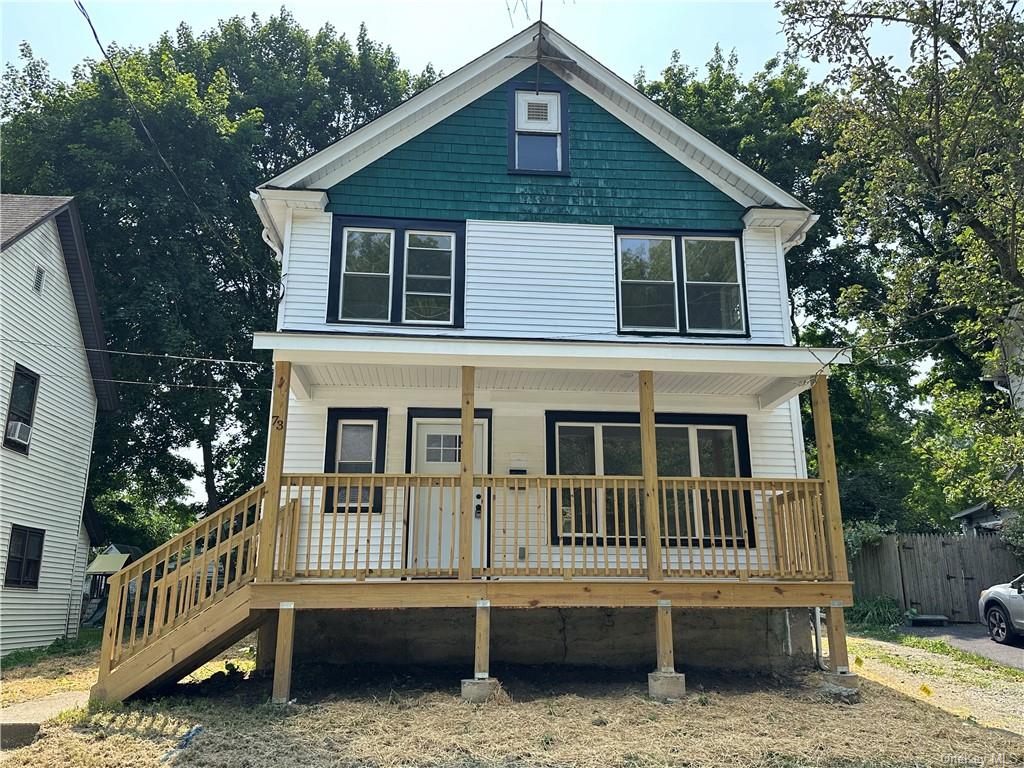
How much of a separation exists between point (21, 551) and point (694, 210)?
47.4 feet

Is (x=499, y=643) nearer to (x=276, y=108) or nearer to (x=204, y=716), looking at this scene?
(x=204, y=716)

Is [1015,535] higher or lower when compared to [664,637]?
higher

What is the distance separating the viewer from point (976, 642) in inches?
542

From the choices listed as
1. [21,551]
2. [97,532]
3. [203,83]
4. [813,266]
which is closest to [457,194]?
[21,551]

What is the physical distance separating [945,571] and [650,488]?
11.2 meters

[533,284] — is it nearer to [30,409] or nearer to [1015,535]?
[30,409]

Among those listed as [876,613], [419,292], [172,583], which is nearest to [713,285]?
[419,292]

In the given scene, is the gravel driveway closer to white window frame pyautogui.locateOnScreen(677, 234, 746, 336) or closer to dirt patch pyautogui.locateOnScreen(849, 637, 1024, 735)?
dirt patch pyautogui.locateOnScreen(849, 637, 1024, 735)

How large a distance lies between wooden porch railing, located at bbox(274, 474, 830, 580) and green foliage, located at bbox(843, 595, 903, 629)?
742cm

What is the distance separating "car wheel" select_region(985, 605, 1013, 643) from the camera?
13439 mm

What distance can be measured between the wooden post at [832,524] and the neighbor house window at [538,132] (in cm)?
520

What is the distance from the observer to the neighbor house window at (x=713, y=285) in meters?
11.4

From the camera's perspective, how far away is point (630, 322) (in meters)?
11.4

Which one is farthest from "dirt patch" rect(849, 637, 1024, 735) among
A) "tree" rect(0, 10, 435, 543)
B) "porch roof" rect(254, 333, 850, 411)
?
"tree" rect(0, 10, 435, 543)
